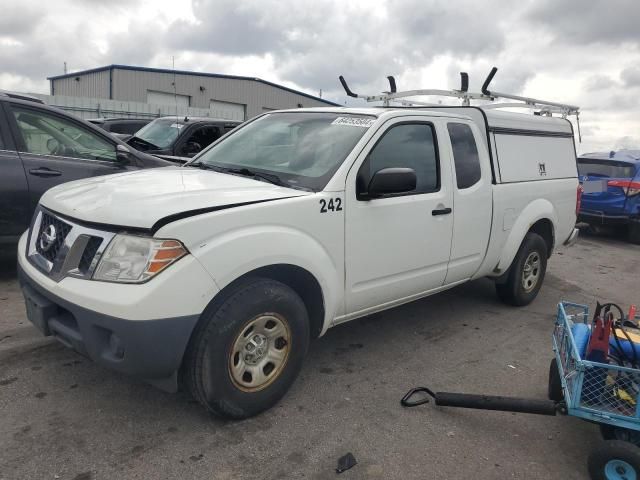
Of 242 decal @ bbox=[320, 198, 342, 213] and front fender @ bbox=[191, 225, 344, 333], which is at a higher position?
242 decal @ bbox=[320, 198, 342, 213]

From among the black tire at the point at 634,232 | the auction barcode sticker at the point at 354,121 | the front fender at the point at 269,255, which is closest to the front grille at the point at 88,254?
the front fender at the point at 269,255

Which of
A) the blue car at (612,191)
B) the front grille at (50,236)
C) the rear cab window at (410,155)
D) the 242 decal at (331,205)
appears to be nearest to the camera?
the front grille at (50,236)

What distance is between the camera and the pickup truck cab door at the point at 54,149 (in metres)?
4.98

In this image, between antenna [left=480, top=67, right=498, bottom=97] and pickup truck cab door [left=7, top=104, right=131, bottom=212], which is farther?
antenna [left=480, top=67, right=498, bottom=97]

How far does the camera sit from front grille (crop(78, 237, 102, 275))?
8.71ft

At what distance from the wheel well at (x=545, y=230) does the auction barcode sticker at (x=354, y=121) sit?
2.59 m

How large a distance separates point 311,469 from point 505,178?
10.7 feet

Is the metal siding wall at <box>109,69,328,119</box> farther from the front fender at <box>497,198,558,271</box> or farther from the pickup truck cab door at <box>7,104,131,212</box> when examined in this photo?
the front fender at <box>497,198,558,271</box>

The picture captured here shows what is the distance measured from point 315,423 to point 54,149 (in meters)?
3.83

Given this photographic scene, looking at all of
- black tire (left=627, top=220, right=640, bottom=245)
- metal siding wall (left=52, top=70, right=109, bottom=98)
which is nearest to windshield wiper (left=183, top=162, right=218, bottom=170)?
black tire (left=627, top=220, right=640, bottom=245)

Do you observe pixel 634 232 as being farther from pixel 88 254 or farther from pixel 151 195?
pixel 88 254

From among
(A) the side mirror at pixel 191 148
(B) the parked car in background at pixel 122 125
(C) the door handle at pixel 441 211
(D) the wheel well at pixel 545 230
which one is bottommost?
(D) the wheel well at pixel 545 230

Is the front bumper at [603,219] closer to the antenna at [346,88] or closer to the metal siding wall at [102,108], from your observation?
the antenna at [346,88]

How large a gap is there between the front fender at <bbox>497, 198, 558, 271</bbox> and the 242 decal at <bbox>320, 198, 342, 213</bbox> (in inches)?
85.3
